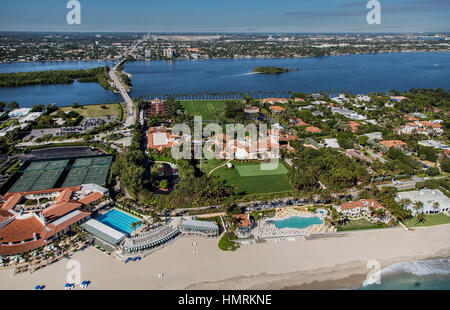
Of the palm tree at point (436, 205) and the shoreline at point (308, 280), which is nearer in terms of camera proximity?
the shoreline at point (308, 280)

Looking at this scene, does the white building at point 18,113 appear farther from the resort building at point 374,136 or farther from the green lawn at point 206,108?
the resort building at point 374,136

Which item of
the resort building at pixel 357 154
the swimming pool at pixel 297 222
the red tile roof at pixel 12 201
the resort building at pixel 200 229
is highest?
the resort building at pixel 357 154

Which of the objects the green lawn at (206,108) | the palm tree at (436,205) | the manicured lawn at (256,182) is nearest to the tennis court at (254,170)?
the manicured lawn at (256,182)

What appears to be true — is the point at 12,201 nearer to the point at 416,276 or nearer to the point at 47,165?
the point at 47,165

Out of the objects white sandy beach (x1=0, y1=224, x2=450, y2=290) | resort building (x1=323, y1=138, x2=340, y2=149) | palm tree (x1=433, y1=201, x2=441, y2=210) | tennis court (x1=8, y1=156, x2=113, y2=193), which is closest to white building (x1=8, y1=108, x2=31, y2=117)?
tennis court (x1=8, y1=156, x2=113, y2=193)

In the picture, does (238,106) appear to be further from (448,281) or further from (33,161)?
(448,281)

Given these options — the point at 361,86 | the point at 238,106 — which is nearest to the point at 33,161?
the point at 238,106

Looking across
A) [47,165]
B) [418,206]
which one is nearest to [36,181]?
[47,165]
